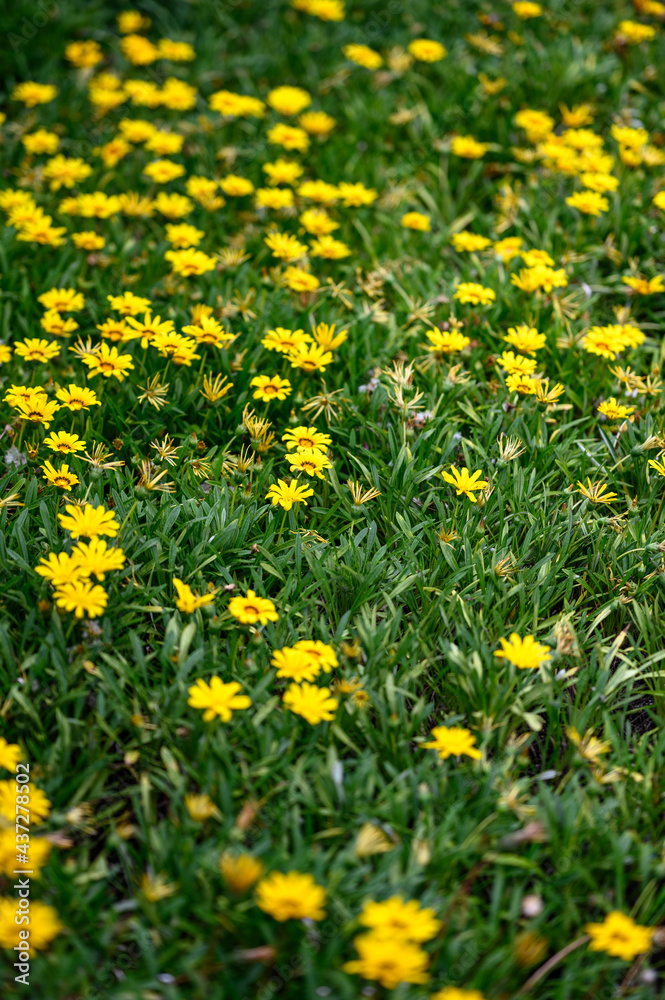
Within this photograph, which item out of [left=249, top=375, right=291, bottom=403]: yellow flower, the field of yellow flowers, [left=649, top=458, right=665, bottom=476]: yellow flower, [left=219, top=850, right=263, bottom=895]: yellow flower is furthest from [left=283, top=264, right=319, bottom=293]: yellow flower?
[left=219, top=850, right=263, bottom=895]: yellow flower

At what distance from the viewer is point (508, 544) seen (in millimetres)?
2264

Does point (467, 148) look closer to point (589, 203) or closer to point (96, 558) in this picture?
point (589, 203)

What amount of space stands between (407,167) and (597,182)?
840 millimetres

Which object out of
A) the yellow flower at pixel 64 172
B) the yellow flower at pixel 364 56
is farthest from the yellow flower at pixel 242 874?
the yellow flower at pixel 364 56

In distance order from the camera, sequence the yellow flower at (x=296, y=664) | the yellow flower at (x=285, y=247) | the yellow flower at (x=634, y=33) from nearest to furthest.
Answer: the yellow flower at (x=296, y=664)
the yellow flower at (x=285, y=247)
the yellow flower at (x=634, y=33)

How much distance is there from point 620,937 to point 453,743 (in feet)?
1.47

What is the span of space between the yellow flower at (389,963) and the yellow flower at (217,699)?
51 centimetres

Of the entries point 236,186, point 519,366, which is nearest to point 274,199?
point 236,186

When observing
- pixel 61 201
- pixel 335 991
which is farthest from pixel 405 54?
pixel 335 991

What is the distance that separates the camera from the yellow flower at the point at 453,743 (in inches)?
68.2

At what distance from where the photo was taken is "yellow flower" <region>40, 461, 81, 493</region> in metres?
2.14

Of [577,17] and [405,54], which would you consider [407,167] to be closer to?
[405,54]

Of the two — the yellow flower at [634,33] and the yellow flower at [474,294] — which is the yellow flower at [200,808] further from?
the yellow flower at [634,33]

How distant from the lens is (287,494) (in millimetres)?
2215
